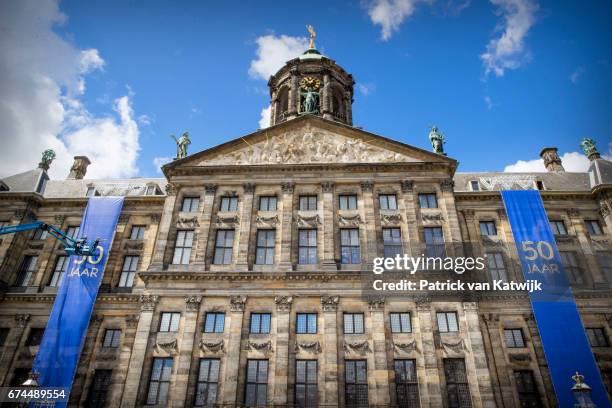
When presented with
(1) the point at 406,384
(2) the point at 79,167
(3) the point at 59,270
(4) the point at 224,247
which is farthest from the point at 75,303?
(1) the point at 406,384

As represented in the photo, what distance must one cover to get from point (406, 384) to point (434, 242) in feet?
30.9

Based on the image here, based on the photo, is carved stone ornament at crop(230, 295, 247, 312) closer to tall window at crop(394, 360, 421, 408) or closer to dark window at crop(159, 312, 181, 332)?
dark window at crop(159, 312, 181, 332)

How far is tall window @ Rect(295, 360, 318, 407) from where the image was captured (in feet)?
74.1

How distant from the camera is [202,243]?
2769cm

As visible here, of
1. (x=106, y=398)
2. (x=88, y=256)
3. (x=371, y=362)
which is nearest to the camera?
(x=371, y=362)

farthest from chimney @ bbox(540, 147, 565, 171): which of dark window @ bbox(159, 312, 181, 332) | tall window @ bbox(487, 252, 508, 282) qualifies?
dark window @ bbox(159, 312, 181, 332)

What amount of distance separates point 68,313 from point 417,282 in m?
22.8

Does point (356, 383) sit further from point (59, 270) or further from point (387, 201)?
point (59, 270)

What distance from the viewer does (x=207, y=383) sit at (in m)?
23.3

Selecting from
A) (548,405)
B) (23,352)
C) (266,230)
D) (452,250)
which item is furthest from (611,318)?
(23,352)

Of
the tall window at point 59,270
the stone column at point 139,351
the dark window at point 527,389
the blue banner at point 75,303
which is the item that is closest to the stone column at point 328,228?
the stone column at point 139,351

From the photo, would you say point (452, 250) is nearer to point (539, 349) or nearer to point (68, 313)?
point (539, 349)

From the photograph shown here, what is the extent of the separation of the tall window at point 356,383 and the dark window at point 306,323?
277 cm

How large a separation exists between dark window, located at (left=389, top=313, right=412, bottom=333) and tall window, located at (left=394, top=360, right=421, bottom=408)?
1.75m
